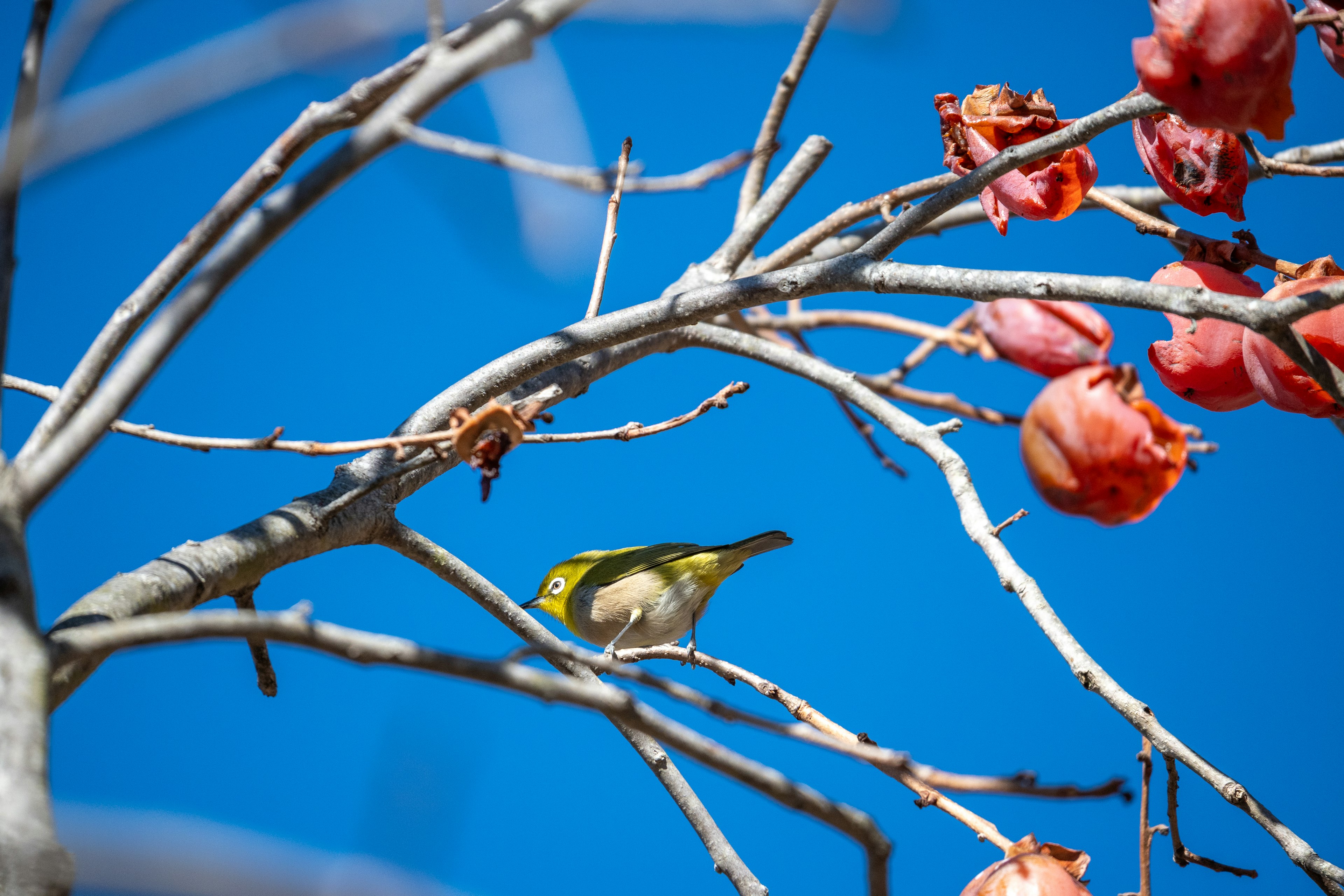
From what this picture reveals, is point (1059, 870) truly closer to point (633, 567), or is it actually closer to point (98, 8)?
point (98, 8)

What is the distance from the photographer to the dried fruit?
0.56 meters

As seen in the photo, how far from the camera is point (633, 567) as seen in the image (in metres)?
1.93

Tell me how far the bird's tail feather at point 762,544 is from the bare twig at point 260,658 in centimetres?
116

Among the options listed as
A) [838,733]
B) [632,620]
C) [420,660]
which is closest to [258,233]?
[420,660]

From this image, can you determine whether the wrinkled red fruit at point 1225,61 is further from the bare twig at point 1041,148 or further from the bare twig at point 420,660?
the bare twig at point 420,660

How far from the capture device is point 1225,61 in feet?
1.73

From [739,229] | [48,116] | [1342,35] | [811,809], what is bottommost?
[811,809]

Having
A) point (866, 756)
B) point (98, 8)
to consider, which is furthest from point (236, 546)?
point (866, 756)

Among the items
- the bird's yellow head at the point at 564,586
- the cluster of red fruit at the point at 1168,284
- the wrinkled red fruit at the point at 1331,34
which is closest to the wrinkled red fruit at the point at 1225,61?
the cluster of red fruit at the point at 1168,284

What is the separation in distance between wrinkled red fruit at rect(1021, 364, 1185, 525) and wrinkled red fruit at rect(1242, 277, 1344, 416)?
7.8 inches

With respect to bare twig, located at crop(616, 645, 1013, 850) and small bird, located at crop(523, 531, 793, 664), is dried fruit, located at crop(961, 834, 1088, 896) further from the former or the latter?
small bird, located at crop(523, 531, 793, 664)

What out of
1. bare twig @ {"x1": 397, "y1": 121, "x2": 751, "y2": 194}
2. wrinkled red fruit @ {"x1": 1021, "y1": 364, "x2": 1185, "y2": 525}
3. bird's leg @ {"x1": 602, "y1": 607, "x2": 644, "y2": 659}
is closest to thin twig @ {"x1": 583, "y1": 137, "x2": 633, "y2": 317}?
bare twig @ {"x1": 397, "y1": 121, "x2": 751, "y2": 194}

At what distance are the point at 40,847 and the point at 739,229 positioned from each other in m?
0.88

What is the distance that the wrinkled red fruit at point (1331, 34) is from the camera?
24.6 inches
